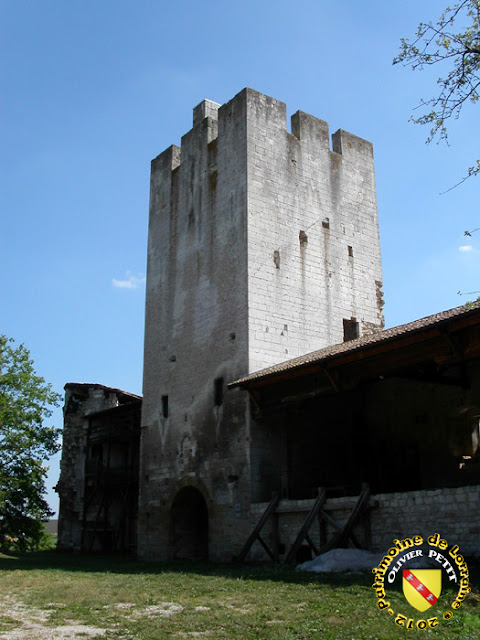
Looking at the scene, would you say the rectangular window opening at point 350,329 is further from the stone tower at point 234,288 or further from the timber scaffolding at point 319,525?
the timber scaffolding at point 319,525

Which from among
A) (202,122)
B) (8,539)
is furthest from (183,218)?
(8,539)

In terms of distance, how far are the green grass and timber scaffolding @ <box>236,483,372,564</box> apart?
1142mm

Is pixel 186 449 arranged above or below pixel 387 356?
below

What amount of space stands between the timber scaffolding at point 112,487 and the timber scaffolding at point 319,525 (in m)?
11.3

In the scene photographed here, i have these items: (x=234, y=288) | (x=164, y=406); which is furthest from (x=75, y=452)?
(x=234, y=288)

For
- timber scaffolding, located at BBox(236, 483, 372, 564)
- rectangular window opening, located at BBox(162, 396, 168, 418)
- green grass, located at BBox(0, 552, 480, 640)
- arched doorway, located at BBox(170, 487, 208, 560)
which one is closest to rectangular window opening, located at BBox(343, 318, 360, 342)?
rectangular window opening, located at BBox(162, 396, 168, 418)

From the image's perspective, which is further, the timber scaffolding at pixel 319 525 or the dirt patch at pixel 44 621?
the timber scaffolding at pixel 319 525

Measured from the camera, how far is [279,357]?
59.9 feet

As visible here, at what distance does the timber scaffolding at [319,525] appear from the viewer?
516 inches

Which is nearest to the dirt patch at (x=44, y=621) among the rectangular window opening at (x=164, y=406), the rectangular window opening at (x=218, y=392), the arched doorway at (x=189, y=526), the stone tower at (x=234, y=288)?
the stone tower at (x=234, y=288)

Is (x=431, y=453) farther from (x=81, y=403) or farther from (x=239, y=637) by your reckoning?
(x=81, y=403)

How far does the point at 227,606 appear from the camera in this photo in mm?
8750

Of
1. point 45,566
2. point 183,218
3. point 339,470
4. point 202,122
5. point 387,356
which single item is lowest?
point 45,566

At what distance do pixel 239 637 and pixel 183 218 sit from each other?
1640 cm
